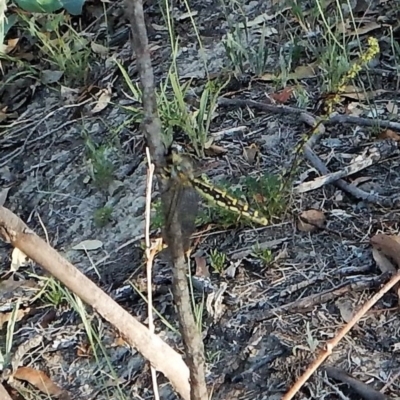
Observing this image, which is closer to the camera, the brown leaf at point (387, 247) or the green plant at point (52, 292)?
the brown leaf at point (387, 247)

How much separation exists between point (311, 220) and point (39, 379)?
77cm

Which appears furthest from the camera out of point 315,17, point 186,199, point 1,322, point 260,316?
point 315,17

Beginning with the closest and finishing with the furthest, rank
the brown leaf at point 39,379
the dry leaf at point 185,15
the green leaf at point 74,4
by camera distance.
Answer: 1. the brown leaf at point 39,379
2. the green leaf at point 74,4
3. the dry leaf at point 185,15

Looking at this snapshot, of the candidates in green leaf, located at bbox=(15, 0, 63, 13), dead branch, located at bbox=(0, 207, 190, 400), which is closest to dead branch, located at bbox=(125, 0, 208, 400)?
dead branch, located at bbox=(0, 207, 190, 400)

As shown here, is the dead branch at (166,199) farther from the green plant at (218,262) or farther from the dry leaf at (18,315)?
the dry leaf at (18,315)

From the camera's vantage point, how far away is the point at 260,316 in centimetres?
190

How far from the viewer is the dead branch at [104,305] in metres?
1.30

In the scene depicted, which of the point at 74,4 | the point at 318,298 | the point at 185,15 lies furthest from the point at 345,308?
the point at 185,15

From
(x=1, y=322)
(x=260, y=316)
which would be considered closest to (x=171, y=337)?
(x=260, y=316)

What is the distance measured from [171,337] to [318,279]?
0.36m

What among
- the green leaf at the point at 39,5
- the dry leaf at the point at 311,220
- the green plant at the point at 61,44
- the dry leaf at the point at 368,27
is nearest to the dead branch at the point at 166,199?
the dry leaf at the point at 311,220

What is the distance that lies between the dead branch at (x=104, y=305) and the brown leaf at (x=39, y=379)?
0.72m

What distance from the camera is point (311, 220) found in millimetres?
2121

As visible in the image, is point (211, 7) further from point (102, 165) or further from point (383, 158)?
point (383, 158)
